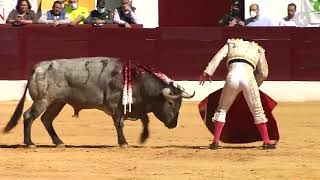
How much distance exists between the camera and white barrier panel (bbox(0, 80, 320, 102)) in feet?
48.9

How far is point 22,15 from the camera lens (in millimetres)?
15164

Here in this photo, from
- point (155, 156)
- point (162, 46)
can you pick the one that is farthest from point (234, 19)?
point (155, 156)

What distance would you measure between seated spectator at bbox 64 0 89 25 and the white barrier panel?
1.50 meters

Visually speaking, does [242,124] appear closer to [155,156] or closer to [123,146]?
[123,146]

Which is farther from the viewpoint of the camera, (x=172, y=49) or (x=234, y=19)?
(x=234, y=19)

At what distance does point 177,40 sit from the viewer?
1538 cm

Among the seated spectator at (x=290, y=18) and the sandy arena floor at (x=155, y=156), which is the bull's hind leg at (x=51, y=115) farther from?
the seated spectator at (x=290, y=18)

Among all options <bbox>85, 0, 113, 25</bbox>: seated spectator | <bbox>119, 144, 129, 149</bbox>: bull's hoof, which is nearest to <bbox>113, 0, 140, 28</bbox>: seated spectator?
<bbox>85, 0, 113, 25</bbox>: seated spectator

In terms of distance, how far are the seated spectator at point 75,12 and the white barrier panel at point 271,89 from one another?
1.50 meters

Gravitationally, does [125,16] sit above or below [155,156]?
above

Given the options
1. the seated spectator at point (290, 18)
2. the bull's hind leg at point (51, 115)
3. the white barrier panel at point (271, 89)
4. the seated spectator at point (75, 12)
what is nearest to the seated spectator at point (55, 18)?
the seated spectator at point (75, 12)

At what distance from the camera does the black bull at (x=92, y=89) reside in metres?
8.73

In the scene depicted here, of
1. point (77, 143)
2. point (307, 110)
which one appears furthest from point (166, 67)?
point (77, 143)

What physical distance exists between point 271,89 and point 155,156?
7442mm
